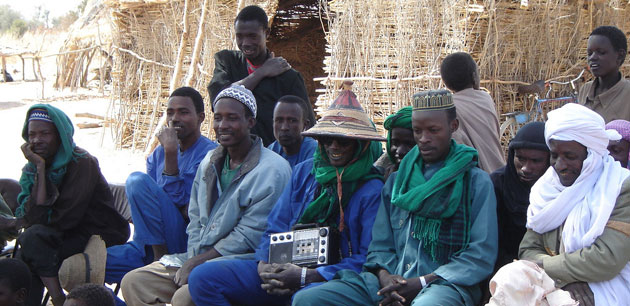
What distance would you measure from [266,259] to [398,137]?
1.06m

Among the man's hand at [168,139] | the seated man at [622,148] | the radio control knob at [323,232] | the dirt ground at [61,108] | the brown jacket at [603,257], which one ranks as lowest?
the dirt ground at [61,108]

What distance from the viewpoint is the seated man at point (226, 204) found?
12.5 ft

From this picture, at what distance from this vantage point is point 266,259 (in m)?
3.60

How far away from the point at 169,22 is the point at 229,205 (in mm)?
7662

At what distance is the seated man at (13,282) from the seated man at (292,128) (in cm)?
170

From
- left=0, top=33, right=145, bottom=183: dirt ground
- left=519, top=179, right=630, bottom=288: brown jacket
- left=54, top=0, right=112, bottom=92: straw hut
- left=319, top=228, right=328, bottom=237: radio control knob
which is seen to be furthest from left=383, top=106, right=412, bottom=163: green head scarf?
left=54, top=0, right=112, bottom=92: straw hut

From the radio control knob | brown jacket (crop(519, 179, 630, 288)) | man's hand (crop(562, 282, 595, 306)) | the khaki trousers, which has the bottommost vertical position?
the khaki trousers

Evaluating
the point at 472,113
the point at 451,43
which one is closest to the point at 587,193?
the point at 472,113

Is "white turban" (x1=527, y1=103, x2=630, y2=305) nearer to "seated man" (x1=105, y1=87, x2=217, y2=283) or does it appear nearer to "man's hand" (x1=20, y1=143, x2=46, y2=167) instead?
"seated man" (x1=105, y1=87, x2=217, y2=283)

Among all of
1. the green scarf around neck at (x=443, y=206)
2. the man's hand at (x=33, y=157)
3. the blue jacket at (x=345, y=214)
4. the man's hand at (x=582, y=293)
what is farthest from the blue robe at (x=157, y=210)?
the man's hand at (x=582, y=293)

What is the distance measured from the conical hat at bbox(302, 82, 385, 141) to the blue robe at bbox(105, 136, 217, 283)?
1135mm

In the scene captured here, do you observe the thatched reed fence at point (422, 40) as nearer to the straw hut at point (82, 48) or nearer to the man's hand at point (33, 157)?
the man's hand at point (33, 157)

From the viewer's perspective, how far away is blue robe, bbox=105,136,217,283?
4.11 m

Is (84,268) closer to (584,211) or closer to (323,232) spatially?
(323,232)
